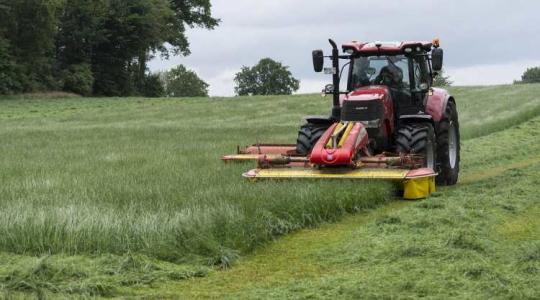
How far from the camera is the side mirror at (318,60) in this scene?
11.1m

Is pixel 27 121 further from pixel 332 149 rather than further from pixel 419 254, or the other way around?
pixel 419 254

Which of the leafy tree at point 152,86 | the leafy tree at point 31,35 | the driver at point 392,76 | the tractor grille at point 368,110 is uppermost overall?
the leafy tree at point 31,35

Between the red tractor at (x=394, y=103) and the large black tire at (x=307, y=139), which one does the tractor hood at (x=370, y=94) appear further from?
the large black tire at (x=307, y=139)

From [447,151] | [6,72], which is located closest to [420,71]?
[447,151]

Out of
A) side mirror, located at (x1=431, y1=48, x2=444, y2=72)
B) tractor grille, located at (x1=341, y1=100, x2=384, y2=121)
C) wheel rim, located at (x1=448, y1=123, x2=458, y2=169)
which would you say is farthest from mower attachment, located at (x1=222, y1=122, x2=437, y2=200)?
wheel rim, located at (x1=448, y1=123, x2=458, y2=169)

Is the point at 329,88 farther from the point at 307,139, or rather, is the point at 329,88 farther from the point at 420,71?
the point at 420,71

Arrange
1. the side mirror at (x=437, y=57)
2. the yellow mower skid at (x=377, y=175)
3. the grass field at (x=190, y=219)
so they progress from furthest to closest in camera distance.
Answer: the side mirror at (x=437, y=57)
the yellow mower skid at (x=377, y=175)
the grass field at (x=190, y=219)

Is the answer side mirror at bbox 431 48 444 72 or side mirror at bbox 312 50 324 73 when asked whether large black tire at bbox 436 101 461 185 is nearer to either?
side mirror at bbox 431 48 444 72

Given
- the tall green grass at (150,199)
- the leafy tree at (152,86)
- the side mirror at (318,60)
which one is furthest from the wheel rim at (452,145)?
the leafy tree at (152,86)

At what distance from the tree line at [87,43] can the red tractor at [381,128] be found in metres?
40.1

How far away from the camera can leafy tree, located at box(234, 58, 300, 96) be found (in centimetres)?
10356

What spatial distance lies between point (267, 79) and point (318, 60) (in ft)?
310

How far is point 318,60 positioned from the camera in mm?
11148

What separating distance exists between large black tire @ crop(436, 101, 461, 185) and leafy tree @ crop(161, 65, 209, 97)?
9406cm
